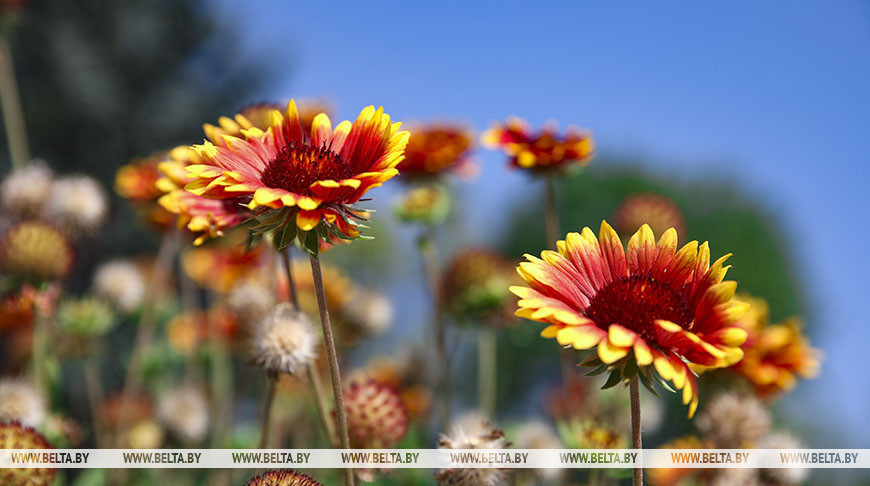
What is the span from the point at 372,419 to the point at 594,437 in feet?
1.23

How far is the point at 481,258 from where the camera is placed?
1.98 metres

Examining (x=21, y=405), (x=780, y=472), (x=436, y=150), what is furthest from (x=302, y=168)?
(x=780, y=472)

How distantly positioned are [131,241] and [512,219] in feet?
16.8

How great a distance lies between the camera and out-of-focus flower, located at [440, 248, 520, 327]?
185 cm

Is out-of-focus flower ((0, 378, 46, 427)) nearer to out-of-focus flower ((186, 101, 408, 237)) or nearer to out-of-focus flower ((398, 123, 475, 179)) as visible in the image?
out-of-focus flower ((186, 101, 408, 237))

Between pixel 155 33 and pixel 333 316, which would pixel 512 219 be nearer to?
pixel 155 33

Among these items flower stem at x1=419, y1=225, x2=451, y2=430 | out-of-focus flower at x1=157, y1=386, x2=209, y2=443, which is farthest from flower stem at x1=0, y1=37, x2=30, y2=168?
flower stem at x1=419, y1=225, x2=451, y2=430

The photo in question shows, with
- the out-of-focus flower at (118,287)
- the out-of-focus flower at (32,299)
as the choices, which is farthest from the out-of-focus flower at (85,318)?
the out-of-focus flower at (32,299)

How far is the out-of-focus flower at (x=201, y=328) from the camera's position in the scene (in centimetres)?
196

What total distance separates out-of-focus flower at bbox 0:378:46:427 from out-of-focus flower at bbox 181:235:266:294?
0.54 meters

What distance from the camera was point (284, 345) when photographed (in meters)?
1.01

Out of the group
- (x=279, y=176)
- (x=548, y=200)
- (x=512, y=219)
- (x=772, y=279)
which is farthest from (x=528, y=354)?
(x=279, y=176)

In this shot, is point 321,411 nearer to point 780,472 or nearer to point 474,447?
point 474,447

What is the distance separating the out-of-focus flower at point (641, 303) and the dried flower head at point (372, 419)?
37cm
